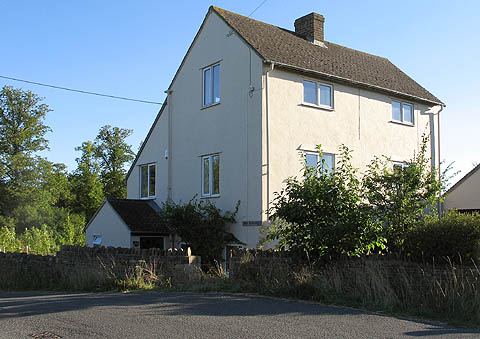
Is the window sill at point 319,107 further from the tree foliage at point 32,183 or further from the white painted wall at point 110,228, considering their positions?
the tree foliage at point 32,183

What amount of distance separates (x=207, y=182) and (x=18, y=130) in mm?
33643

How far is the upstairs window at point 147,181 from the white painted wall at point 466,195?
13018 millimetres

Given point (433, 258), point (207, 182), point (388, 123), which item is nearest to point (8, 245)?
point (207, 182)

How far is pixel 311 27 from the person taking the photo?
23656mm

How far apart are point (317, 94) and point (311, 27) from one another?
4.61 meters

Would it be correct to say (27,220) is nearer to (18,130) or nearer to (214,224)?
(18,130)

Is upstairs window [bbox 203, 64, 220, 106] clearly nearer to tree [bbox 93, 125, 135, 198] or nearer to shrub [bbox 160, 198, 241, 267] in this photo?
shrub [bbox 160, 198, 241, 267]

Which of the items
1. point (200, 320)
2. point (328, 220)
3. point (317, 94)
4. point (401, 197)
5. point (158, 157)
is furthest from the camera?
point (158, 157)

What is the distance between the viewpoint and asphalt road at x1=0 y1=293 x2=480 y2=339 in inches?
325

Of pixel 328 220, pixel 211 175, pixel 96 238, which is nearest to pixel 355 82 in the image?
pixel 211 175

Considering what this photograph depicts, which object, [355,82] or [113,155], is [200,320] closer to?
[355,82]

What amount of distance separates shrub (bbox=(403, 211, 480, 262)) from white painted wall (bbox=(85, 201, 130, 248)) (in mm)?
12183

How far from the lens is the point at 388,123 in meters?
22.6

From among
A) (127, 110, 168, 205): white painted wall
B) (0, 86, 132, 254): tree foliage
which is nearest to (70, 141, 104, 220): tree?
(0, 86, 132, 254): tree foliage
